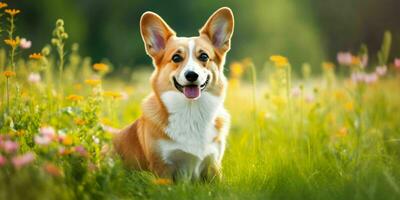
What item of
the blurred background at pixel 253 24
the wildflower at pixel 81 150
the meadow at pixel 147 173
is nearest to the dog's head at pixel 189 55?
the meadow at pixel 147 173

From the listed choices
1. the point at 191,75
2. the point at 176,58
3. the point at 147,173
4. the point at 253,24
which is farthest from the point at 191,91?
the point at 253,24

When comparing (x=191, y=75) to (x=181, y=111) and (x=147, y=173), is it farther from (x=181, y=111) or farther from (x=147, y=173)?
(x=147, y=173)

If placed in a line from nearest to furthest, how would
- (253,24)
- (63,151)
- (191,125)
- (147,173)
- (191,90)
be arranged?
(63,151)
(147,173)
(191,90)
(191,125)
(253,24)

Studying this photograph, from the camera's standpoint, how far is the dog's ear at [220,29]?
4.52m

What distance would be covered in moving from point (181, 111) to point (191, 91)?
0.20 meters

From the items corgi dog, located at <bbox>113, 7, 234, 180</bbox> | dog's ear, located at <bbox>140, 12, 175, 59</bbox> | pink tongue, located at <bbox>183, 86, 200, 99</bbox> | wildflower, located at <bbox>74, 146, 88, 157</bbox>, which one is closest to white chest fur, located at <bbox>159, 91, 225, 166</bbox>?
corgi dog, located at <bbox>113, 7, 234, 180</bbox>

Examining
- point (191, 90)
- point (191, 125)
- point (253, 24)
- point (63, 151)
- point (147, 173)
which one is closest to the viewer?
point (63, 151)

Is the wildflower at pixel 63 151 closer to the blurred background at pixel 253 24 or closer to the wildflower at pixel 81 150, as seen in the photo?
the wildflower at pixel 81 150

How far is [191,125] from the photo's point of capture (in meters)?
4.24

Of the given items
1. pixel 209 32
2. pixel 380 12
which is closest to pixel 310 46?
pixel 380 12

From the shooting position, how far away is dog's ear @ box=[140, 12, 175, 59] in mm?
4459

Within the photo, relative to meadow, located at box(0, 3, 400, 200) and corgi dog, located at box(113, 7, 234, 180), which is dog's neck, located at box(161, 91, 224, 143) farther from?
meadow, located at box(0, 3, 400, 200)

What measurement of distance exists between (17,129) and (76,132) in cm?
44

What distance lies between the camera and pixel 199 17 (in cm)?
2033
